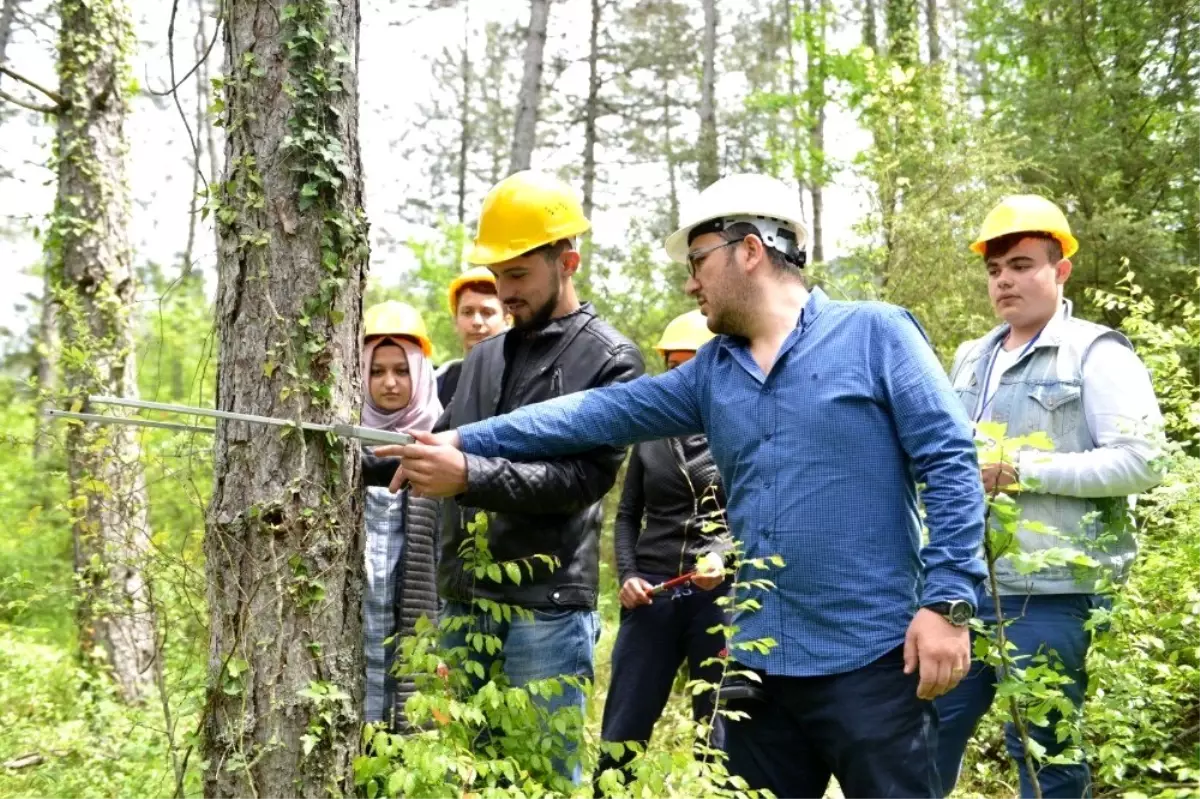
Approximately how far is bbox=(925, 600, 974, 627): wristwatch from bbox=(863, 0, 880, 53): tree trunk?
19802mm

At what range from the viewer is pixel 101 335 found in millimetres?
7066

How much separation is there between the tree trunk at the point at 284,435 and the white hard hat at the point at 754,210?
100cm

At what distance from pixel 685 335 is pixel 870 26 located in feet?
59.4

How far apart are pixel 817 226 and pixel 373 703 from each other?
65.8 ft

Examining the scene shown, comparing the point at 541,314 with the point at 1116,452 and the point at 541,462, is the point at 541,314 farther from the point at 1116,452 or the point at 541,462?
the point at 1116,452

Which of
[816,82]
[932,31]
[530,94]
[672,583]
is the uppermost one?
[932,31]

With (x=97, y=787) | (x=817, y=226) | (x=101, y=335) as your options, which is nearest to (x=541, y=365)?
(x=97, y=787)

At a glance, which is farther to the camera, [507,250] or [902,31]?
[902,31]

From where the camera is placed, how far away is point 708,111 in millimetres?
19141

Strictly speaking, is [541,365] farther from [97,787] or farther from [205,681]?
[97,787]

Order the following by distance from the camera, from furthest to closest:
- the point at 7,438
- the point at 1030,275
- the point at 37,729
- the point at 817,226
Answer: the point at 817,226 < the point at 37,729 < the point at 7,438 < the point at 1030,275

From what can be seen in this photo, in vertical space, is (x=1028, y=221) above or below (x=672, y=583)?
above

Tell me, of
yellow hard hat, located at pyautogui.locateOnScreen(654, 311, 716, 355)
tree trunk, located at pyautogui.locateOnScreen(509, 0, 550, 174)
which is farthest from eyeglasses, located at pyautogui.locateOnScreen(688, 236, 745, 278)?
tree trunk, located at pyautogui.locateOnScreen(509, 0, 550, 174)

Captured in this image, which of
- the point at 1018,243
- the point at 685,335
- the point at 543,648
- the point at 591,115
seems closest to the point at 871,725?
the point at 543,648
